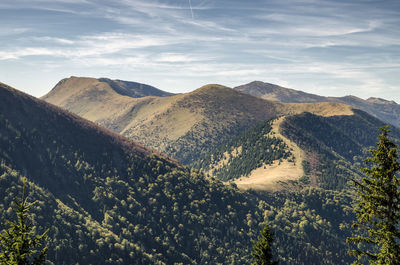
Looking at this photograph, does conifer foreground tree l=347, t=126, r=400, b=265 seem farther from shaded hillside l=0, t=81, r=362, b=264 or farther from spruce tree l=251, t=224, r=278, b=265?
shaded hillside l=0, t=81, r=362, b=264

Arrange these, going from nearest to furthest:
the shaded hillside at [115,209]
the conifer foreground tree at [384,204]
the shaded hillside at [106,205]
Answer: the conifer foreground tree at [384,204], the shaded hillside at [106,205], the shaded hillside at [115,209]

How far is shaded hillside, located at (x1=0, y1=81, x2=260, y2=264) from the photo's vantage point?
13962 cm

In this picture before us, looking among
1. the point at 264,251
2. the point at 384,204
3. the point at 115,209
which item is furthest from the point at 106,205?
the point at 384,204

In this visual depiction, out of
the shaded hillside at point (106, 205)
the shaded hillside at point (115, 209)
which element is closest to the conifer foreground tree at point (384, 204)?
the shaded hillside at point (106, 205)

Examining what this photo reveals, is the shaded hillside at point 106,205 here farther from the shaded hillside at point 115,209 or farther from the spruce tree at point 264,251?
the spruce tree at point 264,251

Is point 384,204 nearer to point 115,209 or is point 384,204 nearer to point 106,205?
point 115,209

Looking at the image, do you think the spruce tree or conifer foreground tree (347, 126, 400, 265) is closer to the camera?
conifer foreground tree (347, 126, 400, 265)

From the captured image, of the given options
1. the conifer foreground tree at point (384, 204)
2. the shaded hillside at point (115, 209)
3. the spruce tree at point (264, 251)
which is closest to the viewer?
the conifer foreground tree at point (384, 204)

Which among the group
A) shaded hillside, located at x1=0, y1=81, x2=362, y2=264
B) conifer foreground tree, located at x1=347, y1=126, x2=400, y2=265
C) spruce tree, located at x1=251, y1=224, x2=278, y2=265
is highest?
conifer foreground tree, located at x1=347, y1=126, x2=400, y2=265

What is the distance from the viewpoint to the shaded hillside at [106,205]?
140m

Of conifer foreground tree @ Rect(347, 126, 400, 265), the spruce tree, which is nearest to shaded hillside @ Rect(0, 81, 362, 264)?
the spruce tree

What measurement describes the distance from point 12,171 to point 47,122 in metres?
52.0

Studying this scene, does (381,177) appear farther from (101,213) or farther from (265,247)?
(101,213)

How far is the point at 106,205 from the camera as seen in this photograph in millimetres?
170625
